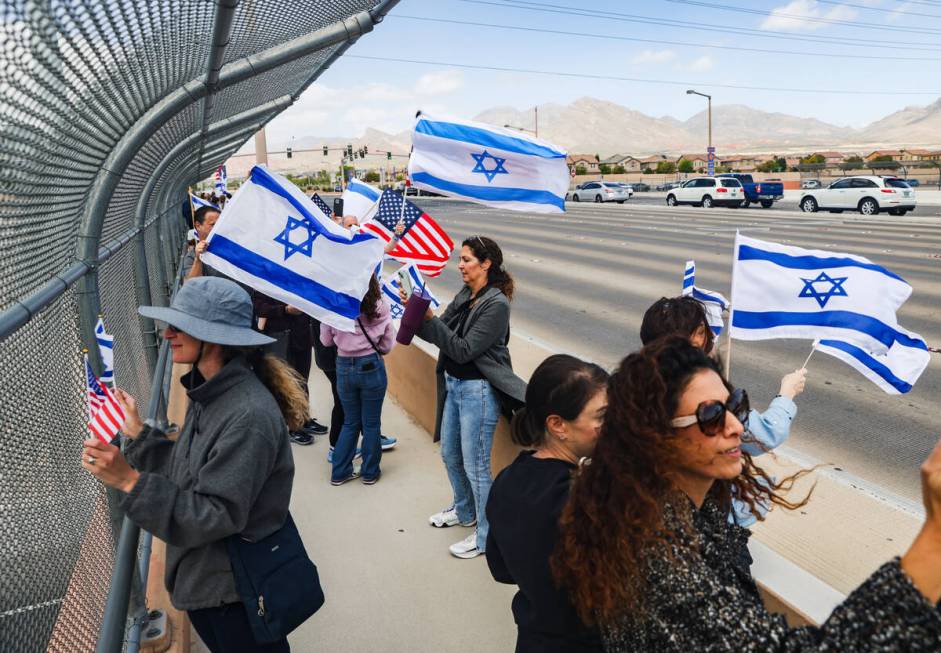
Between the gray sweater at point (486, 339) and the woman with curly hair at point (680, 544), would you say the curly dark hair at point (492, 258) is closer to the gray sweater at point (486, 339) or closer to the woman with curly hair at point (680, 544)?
the gray sweater at point (486, 339)

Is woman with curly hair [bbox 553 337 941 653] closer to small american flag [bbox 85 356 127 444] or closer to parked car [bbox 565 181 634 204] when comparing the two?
small american flag [bbox 85 356 127 444]

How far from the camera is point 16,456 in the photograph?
2117 mm

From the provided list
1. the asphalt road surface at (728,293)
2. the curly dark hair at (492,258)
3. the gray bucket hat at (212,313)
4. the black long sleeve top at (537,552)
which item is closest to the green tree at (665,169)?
the asphalt road surface at (728,293)

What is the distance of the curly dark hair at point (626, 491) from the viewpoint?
162 cm

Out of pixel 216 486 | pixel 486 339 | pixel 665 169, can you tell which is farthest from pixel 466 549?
pixel 665 169

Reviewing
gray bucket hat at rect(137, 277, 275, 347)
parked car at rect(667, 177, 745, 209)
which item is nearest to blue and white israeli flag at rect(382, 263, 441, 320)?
gray bucket hat at rect(137, 277, 275, 347)

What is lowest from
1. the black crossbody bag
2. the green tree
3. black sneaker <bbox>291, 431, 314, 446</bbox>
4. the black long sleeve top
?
black sneaker <bbox>291, 431, 314, 446</bbox>

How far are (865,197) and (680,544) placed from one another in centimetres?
3256

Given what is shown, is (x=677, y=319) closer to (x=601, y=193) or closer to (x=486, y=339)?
(x=486, y=339)

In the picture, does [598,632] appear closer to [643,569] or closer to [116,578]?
[643,569]

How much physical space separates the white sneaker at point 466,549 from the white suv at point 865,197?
3008cm

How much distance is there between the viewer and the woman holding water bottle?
4051 mm

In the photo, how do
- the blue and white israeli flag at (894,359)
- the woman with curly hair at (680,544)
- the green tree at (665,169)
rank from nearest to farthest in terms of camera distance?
the woman with curly hair at (680,544) < the blue and white israeli flag at (894,359) < the green tree at (665,169)

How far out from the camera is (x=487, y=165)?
505 cm
